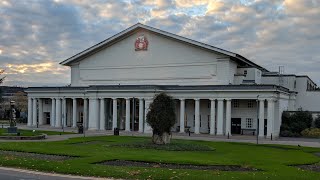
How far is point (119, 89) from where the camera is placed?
6631cm

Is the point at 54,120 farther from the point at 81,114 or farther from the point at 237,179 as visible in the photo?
the point at 237,179

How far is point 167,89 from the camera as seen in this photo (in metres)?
64.1

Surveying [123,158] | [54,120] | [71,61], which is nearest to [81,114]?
[54,120]

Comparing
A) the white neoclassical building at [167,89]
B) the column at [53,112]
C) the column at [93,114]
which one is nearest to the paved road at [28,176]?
the white neoclassical building at [167,89]

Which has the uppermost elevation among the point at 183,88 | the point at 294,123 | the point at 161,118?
the point at 183,88

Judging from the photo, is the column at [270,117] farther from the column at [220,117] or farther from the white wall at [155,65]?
the white wall at [155,65]

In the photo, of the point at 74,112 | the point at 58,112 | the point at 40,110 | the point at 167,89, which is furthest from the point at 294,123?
the point at 40,110

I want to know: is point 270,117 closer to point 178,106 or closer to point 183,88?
point 183,88

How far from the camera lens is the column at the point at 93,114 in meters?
68.2

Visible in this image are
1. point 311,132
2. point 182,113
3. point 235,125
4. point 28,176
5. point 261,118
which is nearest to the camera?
point 28,176

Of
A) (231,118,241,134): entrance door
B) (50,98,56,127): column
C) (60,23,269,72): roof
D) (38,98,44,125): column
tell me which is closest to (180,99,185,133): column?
(231,118,241,134): entrance door

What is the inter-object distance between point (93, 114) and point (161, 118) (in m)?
32.9

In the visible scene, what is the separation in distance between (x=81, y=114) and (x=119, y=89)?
13.4 meters

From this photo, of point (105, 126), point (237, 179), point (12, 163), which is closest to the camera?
point (237, 179)
